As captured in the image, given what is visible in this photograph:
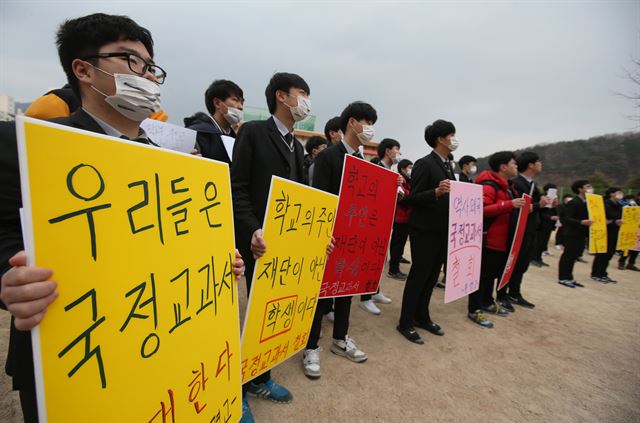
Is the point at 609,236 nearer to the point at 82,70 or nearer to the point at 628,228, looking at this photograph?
the point at 628,228

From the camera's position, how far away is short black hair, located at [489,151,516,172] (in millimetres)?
4105

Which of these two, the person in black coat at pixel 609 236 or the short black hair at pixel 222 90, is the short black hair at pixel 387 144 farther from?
the person in black coat at pixel 609 236

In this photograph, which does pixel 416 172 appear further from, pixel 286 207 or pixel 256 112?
pixel 256 112

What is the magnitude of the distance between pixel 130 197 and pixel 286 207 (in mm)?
930

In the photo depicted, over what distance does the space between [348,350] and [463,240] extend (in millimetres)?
1614

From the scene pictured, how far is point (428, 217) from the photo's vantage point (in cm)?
320

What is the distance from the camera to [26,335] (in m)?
0.91

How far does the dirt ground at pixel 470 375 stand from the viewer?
7.33 ft

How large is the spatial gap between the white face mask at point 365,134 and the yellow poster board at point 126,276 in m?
1.90

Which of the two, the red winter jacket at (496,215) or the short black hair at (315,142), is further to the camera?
the short black hair at (315,142)

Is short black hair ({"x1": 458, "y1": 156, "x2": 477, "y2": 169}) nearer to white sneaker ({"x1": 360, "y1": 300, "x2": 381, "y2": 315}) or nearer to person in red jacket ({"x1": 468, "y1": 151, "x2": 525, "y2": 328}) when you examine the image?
person in red jacket ({"x1": 468, "y1": 151, "x2": 525, "y2": 328})

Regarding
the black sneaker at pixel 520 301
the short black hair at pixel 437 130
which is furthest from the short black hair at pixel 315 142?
the black sneaker at pixel 520 301

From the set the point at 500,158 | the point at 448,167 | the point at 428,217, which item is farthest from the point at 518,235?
the point at 428,217

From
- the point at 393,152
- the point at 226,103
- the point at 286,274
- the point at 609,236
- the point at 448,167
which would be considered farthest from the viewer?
the point at 609,236
